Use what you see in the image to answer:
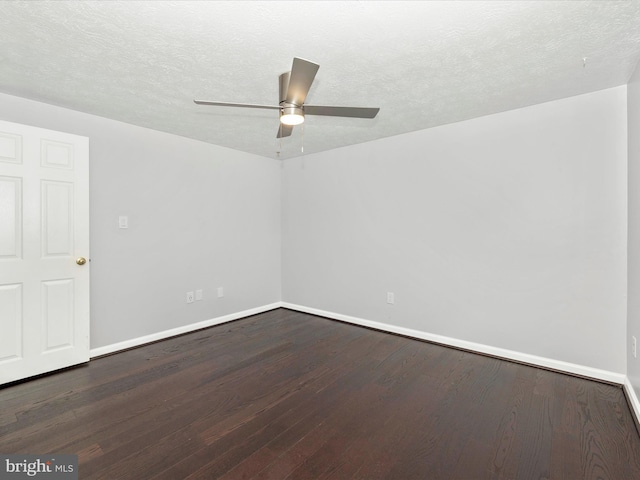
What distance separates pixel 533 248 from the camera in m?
2.85

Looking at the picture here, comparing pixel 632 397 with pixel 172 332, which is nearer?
pixel 632 397

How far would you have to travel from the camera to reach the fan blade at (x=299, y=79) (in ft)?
5.29

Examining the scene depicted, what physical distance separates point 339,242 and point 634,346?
9.57 ft

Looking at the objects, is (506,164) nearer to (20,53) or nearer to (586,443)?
(586,443)

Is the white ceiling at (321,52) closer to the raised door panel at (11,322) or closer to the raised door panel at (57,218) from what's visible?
the raised door panel at (57,218)

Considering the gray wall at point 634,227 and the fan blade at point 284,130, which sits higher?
the fan blade at point 284,130

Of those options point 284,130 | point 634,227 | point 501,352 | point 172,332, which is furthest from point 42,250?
point 634,227

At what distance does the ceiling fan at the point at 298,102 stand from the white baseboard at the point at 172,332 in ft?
8.63

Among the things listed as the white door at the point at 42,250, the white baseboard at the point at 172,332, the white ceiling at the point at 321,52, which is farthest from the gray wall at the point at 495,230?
the white door at the point at 42,250

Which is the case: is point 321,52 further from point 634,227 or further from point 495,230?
point 634,227

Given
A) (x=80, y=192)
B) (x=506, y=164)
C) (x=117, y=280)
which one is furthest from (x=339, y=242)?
(x=80, y=192)

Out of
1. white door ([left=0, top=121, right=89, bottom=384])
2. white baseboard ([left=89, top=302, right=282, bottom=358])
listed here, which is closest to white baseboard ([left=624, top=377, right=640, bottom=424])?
white baseboard ([left=89, top=302, right=282, bottom=358])

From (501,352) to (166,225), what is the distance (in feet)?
12.4

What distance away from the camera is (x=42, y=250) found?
2650mm
